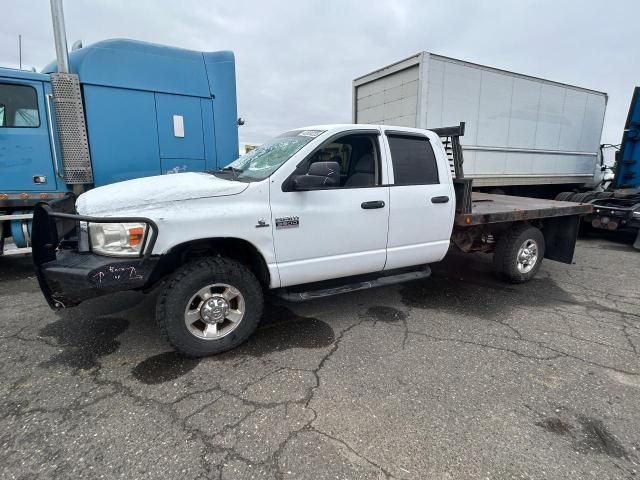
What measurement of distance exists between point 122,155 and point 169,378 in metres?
4.17

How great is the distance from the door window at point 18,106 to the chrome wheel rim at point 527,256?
23.1 feet

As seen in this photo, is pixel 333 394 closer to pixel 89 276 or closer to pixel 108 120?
pixel 89 276

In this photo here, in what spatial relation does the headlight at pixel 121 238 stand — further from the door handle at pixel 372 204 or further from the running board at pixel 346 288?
the door handle at pixel 372 204

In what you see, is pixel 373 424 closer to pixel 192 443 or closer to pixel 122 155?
pixel 192 443

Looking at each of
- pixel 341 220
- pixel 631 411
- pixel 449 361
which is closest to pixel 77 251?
pixel 341 220

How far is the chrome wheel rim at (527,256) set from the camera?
16.4ft

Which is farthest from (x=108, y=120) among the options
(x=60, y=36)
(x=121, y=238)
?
(x=121, y=238)

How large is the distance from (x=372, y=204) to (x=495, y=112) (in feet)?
19.8

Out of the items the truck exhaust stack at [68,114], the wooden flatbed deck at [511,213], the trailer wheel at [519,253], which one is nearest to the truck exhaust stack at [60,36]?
the truck exhaust stack at [68,114]

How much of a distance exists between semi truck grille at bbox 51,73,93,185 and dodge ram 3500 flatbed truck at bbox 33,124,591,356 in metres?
2.19

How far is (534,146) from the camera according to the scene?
28.6ft

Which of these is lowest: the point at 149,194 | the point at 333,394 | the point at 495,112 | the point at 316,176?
the point at 333,394

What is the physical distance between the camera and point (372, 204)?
3.54 metres

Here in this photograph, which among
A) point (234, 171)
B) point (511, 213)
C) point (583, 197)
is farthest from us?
point (583, 197)
